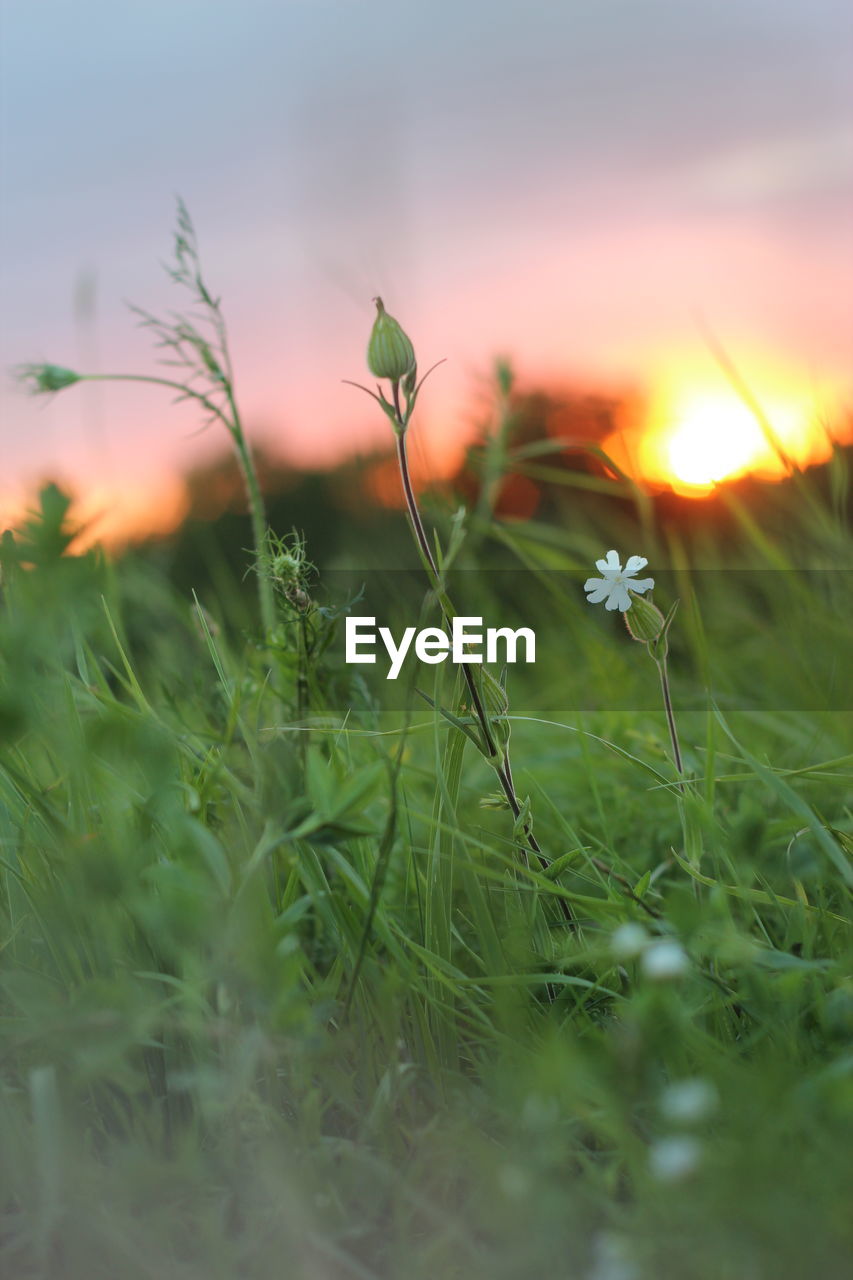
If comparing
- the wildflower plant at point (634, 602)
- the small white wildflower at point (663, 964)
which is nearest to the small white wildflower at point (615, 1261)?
the small white wildflower at point (663, 964)

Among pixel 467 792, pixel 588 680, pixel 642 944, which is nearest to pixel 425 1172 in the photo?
pixel 642 944

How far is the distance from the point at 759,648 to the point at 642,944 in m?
1.43

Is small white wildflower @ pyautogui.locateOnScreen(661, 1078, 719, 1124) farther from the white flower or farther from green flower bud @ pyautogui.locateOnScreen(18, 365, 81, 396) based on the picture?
green flower bud @ pyautogui.locateOnScreen(18, 365, 81, 396)

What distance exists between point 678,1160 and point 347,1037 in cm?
31

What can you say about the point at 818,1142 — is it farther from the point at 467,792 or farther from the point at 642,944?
the point at 467,792

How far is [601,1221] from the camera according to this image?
58 cm

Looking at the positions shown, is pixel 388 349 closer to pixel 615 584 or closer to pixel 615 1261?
pixel 615 584

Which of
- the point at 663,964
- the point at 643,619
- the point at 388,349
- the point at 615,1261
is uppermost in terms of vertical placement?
the point at 388,349

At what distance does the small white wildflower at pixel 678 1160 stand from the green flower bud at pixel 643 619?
438mm

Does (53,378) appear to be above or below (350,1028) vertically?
above

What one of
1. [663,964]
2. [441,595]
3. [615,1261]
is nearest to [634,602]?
[441,595]

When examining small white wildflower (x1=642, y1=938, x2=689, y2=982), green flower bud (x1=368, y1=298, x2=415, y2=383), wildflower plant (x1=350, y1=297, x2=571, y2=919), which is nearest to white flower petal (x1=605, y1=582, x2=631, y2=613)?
wildflower plant (x1=350, y1=297, x2=571, y2=919)

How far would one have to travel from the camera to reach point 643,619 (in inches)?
33.6

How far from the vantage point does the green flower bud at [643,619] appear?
2.78 ft
